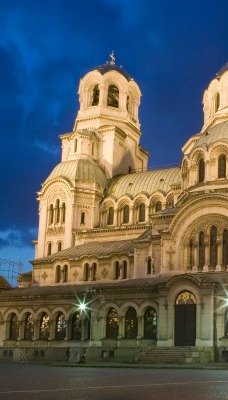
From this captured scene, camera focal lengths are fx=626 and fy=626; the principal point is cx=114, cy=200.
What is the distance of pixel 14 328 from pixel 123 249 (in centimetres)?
1126

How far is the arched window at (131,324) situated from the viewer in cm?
4441

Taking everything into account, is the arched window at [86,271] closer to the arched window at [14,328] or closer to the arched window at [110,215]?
the arched window at [14,328]

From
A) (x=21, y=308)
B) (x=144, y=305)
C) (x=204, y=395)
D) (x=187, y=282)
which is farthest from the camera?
(x=21, y=308)

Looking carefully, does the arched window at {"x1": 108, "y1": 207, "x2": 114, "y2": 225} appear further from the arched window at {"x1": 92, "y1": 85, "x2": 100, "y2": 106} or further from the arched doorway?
the arched doorway

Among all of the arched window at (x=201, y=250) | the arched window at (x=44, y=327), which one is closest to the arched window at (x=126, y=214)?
the arched window at (x=44, y=327)

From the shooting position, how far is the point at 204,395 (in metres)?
16.0

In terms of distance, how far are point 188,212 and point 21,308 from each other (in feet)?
54.0

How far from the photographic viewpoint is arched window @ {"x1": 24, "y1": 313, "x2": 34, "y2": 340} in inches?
2003

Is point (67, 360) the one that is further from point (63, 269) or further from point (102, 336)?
point (63, 269)

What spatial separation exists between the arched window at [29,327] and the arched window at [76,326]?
13.6ft

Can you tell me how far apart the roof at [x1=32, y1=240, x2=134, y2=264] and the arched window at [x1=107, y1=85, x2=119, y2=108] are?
19203mm

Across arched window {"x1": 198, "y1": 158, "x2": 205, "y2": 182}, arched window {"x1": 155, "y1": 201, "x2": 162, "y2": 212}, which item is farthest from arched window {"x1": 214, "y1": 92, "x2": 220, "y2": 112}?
arched window {"x1": 198, "y1": 158, "x2": 205, "y2": 182}

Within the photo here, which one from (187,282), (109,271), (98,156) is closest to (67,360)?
(187,282)

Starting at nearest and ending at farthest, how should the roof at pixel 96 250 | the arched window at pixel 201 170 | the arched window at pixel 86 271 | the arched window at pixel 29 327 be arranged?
the arched window at pixel 201 170 < the arched window at pixel 29 327 < the roof at pixel 96 250 < the arched window at pixel 86 271
